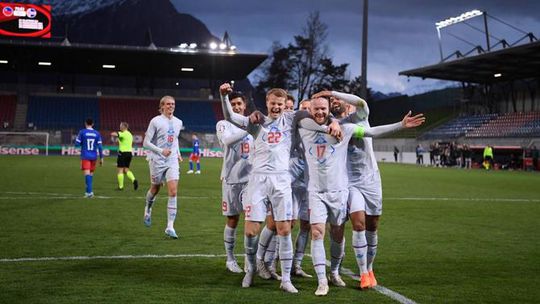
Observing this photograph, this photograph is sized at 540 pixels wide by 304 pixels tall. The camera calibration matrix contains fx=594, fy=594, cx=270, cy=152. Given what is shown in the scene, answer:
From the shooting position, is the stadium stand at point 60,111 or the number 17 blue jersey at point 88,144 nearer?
the number 17 blue jersey at point 88,144

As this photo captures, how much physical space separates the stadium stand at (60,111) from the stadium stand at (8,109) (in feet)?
4.52

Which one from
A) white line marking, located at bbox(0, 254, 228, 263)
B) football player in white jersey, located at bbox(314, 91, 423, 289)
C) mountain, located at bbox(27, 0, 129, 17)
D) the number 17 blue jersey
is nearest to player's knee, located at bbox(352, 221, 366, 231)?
football player in white jersey, located at bbox(314, 91, 423, 289)

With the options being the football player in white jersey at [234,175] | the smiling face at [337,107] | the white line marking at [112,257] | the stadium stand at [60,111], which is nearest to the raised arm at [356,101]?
the smiling face at [337,107]

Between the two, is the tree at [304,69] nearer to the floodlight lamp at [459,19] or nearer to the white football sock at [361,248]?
the floodlight lamp at [459,19]

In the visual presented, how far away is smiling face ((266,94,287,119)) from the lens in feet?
20.8

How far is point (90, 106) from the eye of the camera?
6088cm

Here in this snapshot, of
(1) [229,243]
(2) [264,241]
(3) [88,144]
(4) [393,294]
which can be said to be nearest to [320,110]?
(2) [264,241]

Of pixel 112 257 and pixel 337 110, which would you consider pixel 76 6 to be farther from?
pixel 337 110

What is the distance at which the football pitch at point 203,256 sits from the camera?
610 cm

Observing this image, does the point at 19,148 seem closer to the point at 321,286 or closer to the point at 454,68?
the point at 454,68

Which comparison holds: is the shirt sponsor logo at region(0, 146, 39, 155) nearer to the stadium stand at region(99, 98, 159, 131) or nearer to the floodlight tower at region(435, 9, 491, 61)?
the stadium stand at region(99, 98, 159, 131)

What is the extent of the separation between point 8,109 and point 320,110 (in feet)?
189

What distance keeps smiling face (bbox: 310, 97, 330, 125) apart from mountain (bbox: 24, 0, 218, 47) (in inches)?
5325

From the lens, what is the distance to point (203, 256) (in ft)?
26.8
